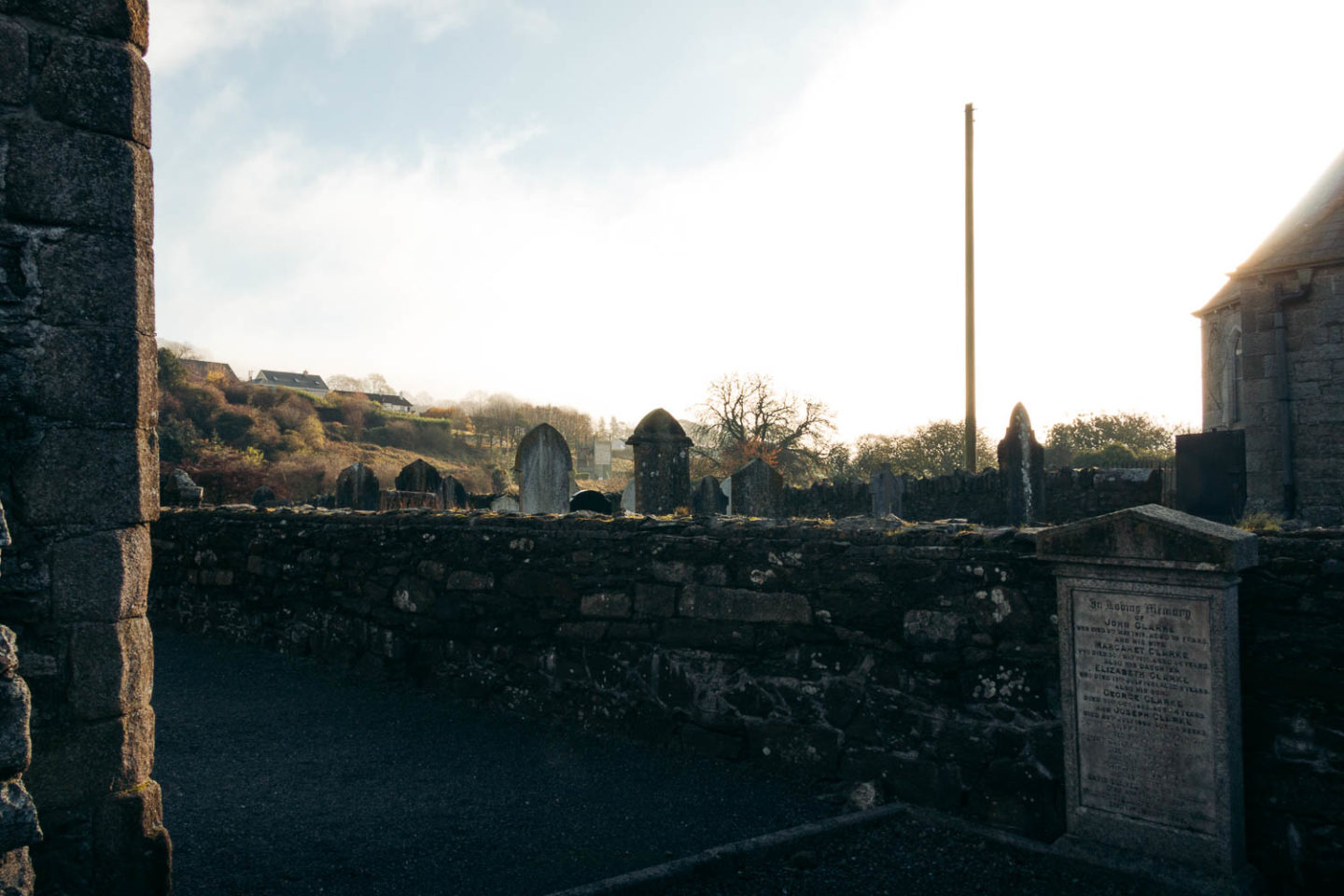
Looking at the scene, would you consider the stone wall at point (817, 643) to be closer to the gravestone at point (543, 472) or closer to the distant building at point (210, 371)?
the gravestone at point (543, 472)

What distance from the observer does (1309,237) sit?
1363 centimetres

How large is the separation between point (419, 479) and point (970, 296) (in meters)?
12.2

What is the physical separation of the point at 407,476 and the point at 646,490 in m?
6.43

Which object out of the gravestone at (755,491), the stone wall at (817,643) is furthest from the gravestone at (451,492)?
the stone wall at (817,643)

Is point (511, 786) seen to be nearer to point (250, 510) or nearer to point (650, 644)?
point (650, 644)

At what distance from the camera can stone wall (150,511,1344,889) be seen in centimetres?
372

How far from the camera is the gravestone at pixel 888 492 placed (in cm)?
1488

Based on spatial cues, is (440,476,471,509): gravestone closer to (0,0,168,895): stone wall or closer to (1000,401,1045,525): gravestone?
(1000,401,1045,525): gravestone

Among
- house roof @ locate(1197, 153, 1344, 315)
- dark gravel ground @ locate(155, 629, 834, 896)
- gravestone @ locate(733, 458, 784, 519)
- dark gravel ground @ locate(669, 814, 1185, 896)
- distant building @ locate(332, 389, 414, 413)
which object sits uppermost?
distant building @ locate(332, 389, 414, 413)

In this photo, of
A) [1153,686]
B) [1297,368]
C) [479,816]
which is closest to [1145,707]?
[1153,686]

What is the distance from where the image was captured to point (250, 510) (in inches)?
359

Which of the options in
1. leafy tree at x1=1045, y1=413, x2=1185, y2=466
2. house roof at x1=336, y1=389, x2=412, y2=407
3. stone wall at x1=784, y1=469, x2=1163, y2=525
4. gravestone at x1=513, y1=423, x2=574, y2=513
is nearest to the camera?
gravestone at x1=513, y1=423, x2=574, y2=513

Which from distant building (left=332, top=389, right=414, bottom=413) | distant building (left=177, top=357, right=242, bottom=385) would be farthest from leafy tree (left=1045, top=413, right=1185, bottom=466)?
distant building (left=332, top=389, right=414, bottom=413)

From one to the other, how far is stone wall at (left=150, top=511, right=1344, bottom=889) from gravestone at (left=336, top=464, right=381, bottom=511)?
20.7 ft
